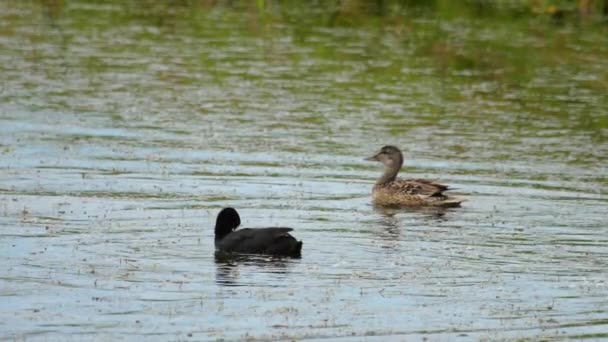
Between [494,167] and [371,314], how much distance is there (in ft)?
30.8

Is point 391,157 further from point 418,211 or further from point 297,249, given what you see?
point 297,249

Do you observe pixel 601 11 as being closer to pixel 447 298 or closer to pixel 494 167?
pixel 494 167

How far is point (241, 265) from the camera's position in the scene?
1652 centimetres

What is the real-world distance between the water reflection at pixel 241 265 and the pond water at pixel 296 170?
61mm

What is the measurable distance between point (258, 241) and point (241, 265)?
0.53m

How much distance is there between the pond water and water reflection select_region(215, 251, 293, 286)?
6 cm

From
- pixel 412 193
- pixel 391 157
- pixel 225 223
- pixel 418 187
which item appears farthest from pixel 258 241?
pixel 391 157

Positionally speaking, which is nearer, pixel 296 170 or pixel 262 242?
pixel 262 242

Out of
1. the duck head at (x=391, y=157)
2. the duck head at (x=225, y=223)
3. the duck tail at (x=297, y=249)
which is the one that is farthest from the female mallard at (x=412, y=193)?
the duck tail at (x=297, y=249)

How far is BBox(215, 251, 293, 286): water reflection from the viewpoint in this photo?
51.2ft

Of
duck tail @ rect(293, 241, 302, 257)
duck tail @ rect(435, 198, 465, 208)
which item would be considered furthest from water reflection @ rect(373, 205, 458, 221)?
duck tail @ rect(293, 241, 302, 257)

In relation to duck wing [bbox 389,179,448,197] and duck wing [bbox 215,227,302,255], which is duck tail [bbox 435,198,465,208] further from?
duck wing [bbox 215,227,302,255]

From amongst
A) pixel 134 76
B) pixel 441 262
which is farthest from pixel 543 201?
pixel 134 76

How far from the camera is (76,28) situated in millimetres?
37312
